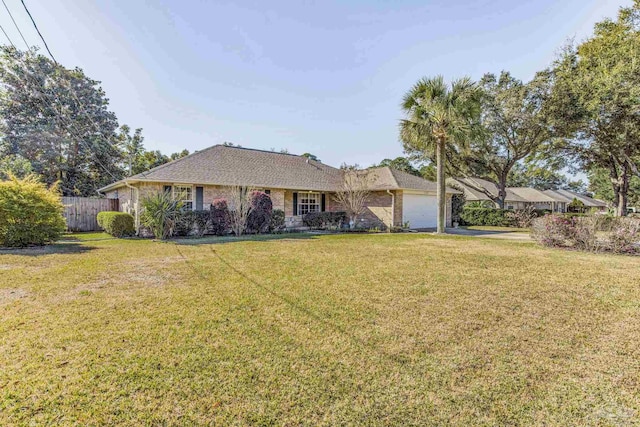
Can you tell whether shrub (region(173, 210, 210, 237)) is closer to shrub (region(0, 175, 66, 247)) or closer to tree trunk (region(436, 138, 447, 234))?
shrub (region(0, 175, 66, 247))

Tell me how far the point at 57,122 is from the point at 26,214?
18.3m

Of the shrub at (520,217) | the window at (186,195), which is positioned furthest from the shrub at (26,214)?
the shrub at (520,217)

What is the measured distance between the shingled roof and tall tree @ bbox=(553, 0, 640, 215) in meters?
9.33

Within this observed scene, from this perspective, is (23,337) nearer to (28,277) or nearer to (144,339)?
(144,339)

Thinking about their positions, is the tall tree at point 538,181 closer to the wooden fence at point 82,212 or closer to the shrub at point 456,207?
the shrub at point 456,207

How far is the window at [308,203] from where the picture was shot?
766 inches

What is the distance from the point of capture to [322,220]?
1906 centimetres

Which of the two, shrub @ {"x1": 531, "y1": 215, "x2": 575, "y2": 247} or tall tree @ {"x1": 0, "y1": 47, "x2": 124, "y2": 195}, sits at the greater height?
tall tree @ {"x1": 0, "y1": 47, "x2": 124, "y2": 195}

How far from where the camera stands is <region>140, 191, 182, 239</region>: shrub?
12.5 meters

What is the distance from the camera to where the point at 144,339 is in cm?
362

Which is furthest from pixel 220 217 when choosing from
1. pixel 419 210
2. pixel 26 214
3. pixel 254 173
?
pixel 419 210

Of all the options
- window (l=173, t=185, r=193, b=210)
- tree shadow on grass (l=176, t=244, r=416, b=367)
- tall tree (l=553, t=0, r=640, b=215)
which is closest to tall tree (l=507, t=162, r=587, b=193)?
tall tree (l=553, t=0, r=640, b=215)

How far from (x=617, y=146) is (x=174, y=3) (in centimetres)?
2610

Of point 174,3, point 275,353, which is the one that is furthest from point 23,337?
point 174,3
